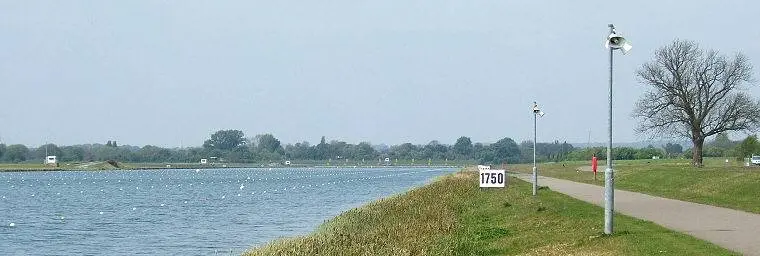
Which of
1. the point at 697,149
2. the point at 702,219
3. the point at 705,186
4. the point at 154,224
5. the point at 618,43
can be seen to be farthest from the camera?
the point at 697,149

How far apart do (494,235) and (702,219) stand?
5.68 m

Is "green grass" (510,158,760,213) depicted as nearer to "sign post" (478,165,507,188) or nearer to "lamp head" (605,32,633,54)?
"sign post" (478,165,507,188)

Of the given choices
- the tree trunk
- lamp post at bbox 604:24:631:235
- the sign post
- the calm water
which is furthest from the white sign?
the tree trunk

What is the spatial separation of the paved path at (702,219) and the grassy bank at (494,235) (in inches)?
22.9

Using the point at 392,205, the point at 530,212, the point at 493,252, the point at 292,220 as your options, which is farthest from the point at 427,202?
the point at 493,252

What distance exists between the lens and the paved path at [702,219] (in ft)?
68.6

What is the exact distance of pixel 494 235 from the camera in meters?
26.1

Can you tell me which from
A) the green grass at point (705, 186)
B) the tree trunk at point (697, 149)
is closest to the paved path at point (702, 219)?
the green grass at point (705, 186)

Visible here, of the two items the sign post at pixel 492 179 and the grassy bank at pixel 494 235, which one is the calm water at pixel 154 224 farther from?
the sign post at pixel 492 179

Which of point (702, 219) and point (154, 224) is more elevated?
point (702, 219)

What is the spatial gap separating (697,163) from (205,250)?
50205 mm

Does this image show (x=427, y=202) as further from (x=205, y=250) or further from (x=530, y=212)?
(x=205, y=250)

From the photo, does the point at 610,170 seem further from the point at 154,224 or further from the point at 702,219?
the point at 154,224

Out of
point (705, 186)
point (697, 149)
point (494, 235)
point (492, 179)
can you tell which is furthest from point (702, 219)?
point (697, 149)
